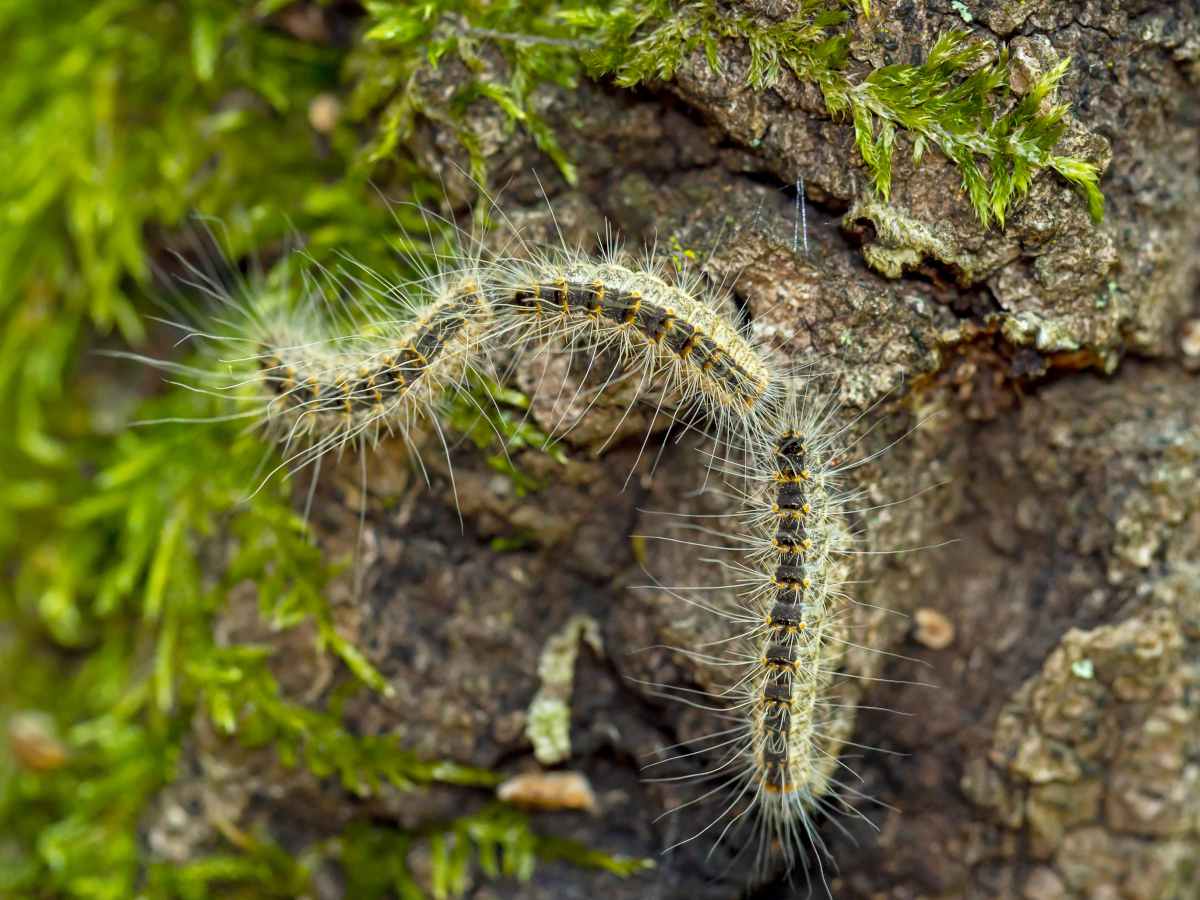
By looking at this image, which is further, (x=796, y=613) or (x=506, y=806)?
(x=506, y=806)

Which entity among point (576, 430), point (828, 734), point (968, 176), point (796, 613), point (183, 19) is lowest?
point (828, 734)

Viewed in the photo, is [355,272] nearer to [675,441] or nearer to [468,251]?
[468,251]

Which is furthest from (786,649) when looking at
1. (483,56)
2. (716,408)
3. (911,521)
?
(483,56)

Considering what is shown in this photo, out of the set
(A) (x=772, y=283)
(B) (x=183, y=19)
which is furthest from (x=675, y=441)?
(B) (x=183, y=19)

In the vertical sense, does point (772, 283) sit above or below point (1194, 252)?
below

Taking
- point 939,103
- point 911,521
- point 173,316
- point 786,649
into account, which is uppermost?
point 939,103

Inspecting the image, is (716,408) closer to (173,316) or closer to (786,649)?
(786,649)

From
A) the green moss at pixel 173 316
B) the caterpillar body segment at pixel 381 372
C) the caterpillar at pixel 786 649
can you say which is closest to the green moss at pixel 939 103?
the green moss at pixel 173 316
